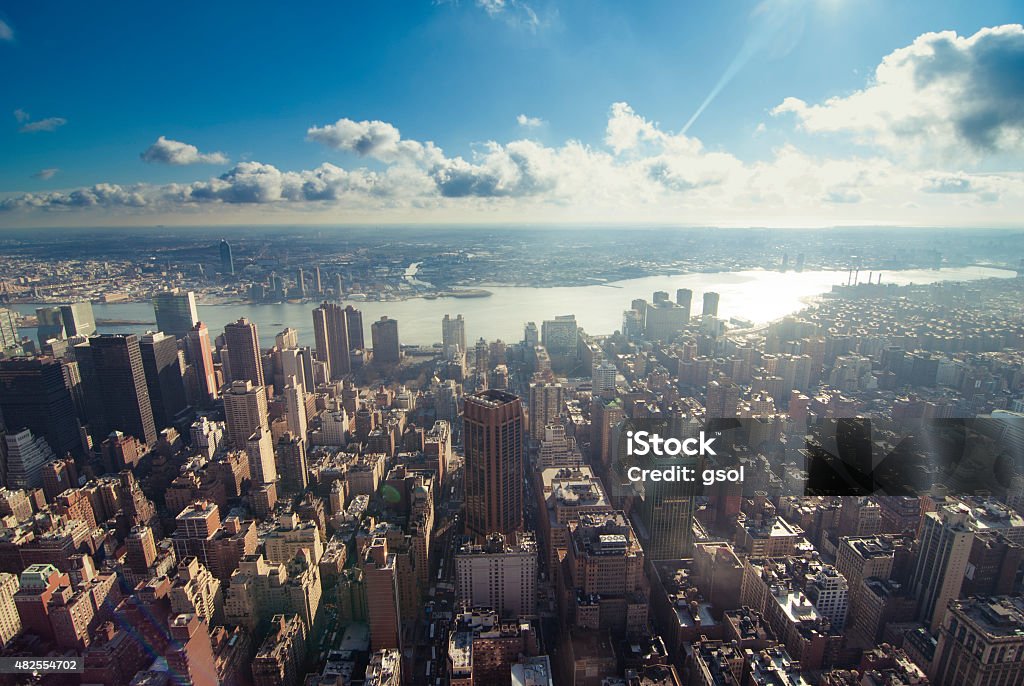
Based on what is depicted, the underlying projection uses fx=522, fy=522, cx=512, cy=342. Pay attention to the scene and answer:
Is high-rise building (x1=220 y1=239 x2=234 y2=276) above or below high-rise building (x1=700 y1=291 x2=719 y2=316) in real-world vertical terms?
above

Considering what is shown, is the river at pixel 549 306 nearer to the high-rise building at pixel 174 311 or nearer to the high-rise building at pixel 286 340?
the high-rise building at pixel 174 311

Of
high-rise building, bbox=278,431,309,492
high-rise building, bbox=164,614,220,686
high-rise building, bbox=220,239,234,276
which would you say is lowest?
high-rise building, bbox=278,431,309,492

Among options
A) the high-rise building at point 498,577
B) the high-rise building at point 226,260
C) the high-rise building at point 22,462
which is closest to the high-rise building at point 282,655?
the high-rise building at point 498,577

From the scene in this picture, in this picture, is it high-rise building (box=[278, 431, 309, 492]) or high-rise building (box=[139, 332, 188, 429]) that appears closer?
high-rise building (box=[278, 431, 309, 492])

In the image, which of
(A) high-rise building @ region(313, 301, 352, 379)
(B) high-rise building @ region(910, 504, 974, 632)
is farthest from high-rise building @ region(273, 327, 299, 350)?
(B) high-rise building @ region(910, 504, 974, 632)

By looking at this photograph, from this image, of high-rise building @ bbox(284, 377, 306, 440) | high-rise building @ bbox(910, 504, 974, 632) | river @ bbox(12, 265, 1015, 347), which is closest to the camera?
high-rise building @ bbox(910, 504, 974, 632)

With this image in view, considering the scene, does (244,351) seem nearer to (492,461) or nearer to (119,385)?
(119,385)

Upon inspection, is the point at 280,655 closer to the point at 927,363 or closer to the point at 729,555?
the point at 729,555

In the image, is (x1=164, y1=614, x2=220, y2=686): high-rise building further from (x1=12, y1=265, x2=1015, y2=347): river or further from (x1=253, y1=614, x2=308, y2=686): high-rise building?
(x1=12, y1=265, x2=1015, y2=347): river
